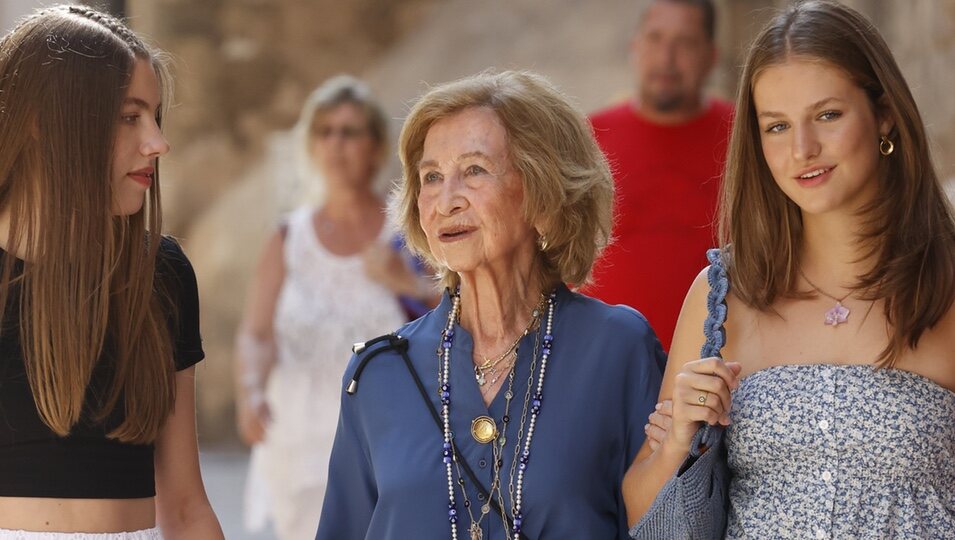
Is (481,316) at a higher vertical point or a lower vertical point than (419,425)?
higher

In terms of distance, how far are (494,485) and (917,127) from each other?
46.0 inches

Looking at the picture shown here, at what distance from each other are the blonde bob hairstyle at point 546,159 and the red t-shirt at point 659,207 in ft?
4.40

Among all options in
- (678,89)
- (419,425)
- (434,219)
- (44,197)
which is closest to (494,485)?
(419,425)

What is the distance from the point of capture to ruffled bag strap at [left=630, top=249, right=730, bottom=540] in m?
2.91

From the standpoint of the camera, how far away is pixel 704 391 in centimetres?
284

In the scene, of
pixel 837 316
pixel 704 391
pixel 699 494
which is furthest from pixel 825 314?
pixel 699 494

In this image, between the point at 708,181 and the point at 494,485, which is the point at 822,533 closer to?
the point at 494,485

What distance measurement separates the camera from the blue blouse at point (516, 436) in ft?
10.5

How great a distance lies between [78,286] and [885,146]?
5.64ft

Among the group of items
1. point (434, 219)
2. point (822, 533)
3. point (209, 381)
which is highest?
point (434, 219)

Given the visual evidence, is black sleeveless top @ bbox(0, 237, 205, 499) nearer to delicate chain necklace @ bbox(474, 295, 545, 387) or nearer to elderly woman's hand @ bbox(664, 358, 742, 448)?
delicate chain necklace @ bbox(474, 295, 545, 387)

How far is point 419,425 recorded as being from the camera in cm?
333

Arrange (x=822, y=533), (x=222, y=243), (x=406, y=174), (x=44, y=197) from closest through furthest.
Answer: (x=822, y=533)
(x=44, y=197)
(x=406, y=174)
(x=222, y=243)

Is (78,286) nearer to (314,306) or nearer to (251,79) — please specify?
(314,306)
